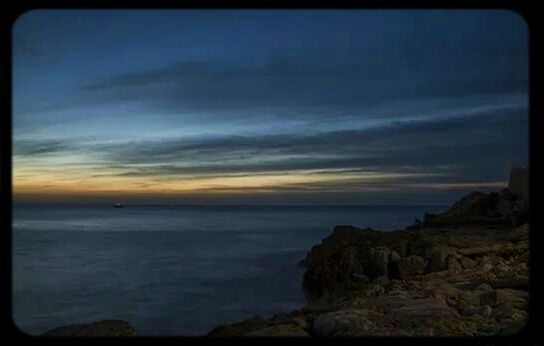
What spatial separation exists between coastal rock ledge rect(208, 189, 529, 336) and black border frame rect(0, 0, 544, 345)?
0.39m

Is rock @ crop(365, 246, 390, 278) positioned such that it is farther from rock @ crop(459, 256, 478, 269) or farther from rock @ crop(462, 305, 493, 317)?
rock @ crop(462, 305, 493, 317)

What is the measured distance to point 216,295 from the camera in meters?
11.2

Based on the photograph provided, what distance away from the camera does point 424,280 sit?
17.6 feet

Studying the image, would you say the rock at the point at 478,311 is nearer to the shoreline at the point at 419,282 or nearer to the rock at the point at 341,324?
the shoreline at the point at 419,282

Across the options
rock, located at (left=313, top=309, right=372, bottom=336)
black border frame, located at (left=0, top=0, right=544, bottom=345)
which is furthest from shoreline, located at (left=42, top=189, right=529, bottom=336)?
black border frame, located at (left=0, top=0, right=544, bottom=345)

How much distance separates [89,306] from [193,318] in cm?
349

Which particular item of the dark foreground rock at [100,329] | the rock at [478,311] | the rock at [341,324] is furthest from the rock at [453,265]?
the dark foreground rock at [100,329]

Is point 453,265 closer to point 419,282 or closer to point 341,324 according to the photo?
point 419,282

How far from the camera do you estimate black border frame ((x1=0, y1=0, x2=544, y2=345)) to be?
1.86 metres
